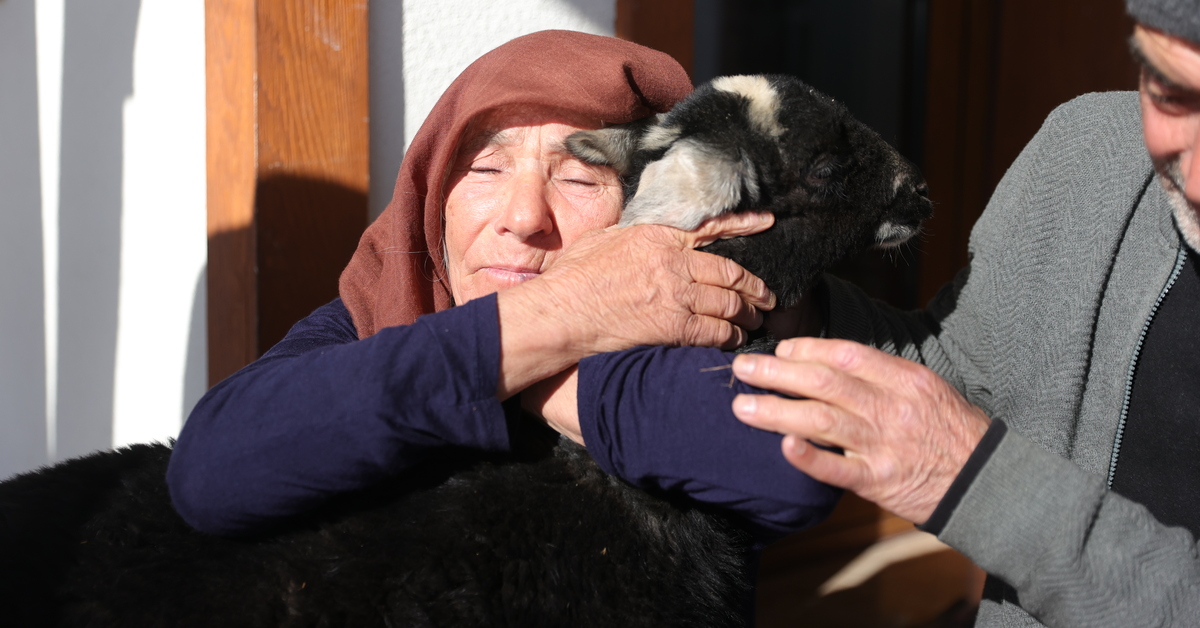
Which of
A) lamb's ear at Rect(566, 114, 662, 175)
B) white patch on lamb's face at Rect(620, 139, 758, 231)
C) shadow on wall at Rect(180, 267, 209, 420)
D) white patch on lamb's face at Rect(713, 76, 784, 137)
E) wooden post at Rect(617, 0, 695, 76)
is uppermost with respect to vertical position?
wooden post at Rect(617, 0, 695, 76)

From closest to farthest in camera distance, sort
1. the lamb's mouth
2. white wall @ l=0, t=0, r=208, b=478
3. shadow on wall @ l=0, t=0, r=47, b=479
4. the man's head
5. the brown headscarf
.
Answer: the man's head < the brown headscarf < the lamb's mouth < white wall @ l=0, t=0, r=208, b=478 < shadow on wall @ l=0, t=0, r=47, b=479

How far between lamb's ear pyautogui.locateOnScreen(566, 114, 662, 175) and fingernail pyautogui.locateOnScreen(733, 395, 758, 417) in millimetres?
811

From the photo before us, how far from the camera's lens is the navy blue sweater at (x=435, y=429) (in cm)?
130

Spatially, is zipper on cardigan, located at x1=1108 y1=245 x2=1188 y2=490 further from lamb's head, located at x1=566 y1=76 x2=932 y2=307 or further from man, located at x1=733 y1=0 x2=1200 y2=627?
lamb's head, located at x1=566 y1=76 x2=932 y2=307

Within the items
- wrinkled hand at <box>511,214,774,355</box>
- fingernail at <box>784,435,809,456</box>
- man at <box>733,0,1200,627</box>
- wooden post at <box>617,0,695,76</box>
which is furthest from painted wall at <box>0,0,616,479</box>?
fingernail at <box>784,435,809,456</box>

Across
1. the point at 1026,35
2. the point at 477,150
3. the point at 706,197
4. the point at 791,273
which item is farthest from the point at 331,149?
the point at 1026,35

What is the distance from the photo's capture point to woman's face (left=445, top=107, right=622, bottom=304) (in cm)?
186

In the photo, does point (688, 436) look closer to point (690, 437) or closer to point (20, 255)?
point (690, 437)

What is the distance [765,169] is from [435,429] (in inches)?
38.3

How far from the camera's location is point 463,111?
5.98ft

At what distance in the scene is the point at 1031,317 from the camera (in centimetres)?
194

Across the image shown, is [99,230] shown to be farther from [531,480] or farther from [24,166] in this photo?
[531,480]

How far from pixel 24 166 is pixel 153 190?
5.79 feet

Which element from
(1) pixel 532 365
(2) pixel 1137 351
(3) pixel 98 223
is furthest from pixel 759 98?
(3) pixel 98 223
